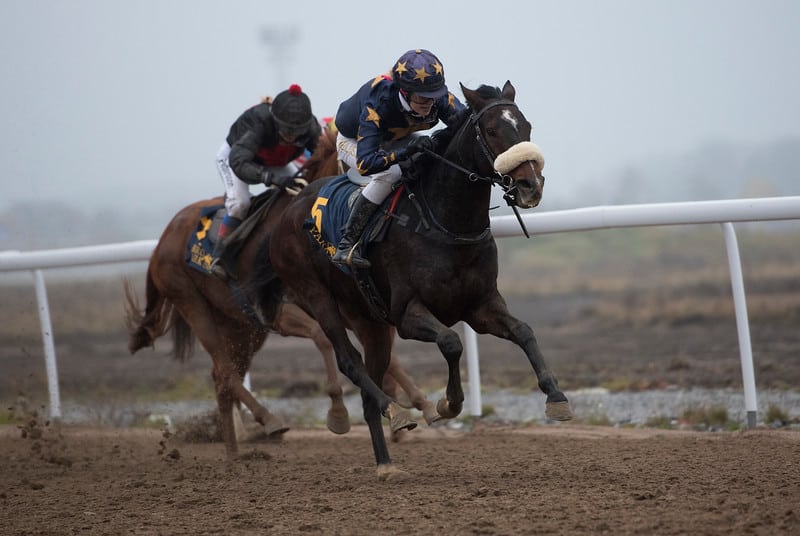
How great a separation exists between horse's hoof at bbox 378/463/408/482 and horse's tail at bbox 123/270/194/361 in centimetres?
311

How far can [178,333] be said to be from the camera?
27.1ft

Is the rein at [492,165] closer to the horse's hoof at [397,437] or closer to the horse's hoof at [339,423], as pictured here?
the horse's hoof at [339,423]

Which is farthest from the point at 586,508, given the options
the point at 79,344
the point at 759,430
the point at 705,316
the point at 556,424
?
the point at 79,344

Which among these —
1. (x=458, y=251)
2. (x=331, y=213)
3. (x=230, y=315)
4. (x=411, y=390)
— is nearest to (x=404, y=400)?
(x=411, y=390)

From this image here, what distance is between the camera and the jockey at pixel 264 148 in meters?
7.06

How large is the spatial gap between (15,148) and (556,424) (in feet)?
15.3

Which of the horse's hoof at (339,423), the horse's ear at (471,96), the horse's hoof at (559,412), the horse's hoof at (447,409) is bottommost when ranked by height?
the horse's hoof at (339,423)

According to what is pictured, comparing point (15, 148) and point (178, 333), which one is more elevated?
point (15, 148)

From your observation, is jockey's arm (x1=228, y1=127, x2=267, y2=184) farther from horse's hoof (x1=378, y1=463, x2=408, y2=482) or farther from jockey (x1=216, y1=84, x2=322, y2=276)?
horse's hoof (x1=378, y1=463, x2=408, y2=482)

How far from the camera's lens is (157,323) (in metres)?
8.26

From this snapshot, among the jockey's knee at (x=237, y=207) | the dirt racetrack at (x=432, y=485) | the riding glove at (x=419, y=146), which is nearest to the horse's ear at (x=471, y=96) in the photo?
the riding glove at (x=419, y=146)

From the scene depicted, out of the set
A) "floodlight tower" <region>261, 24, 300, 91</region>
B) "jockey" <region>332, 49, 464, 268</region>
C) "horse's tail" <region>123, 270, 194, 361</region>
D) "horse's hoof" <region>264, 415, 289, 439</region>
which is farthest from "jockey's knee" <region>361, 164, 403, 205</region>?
"floodlight tower" <region>261, 24, 300, 91</region>

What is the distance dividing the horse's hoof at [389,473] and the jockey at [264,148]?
2.21 metres

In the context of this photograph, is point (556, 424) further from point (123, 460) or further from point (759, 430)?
point (123, 460)
